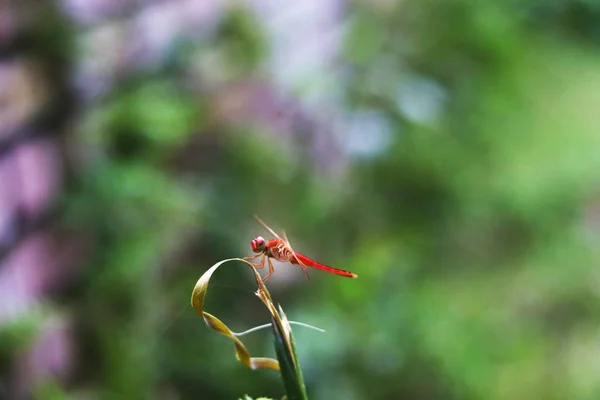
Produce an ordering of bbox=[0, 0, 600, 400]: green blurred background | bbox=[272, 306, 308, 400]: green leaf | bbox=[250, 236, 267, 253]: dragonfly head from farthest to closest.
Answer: bbox=[0, 0, 600, 400]: green blurred background
bbox=[250, 236, 267, 253]: dragonfly head
bbox=[272, 306, 308, 400]: green leaf

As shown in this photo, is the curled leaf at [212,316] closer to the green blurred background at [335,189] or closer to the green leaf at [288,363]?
the green leaf at [288,363]

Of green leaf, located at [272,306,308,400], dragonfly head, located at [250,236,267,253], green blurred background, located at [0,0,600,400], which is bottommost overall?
green blurred background, located at [0,0,600,400]

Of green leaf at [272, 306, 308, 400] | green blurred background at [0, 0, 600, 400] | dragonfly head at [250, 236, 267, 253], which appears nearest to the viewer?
green leaf at [272, 306, 308, 400]

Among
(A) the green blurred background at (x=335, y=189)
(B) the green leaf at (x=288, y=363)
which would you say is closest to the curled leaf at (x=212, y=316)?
(B) the green leaf at (x=288, y=363)

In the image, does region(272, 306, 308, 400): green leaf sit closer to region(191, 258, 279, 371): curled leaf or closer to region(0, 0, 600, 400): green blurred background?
region(191, 258, 279, 371): curled leaf

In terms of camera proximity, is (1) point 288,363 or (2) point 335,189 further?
(2) point 335,189

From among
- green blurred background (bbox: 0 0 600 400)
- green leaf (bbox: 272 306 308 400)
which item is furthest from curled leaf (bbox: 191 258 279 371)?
green blurred background (bbox: 0 0 600 400)

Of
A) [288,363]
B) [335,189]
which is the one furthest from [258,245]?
[335,189]

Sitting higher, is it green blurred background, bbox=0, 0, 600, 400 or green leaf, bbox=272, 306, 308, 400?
green leaf, bbox=272, 306, 308, 400

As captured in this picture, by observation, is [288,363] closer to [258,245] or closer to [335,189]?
[258,245]
